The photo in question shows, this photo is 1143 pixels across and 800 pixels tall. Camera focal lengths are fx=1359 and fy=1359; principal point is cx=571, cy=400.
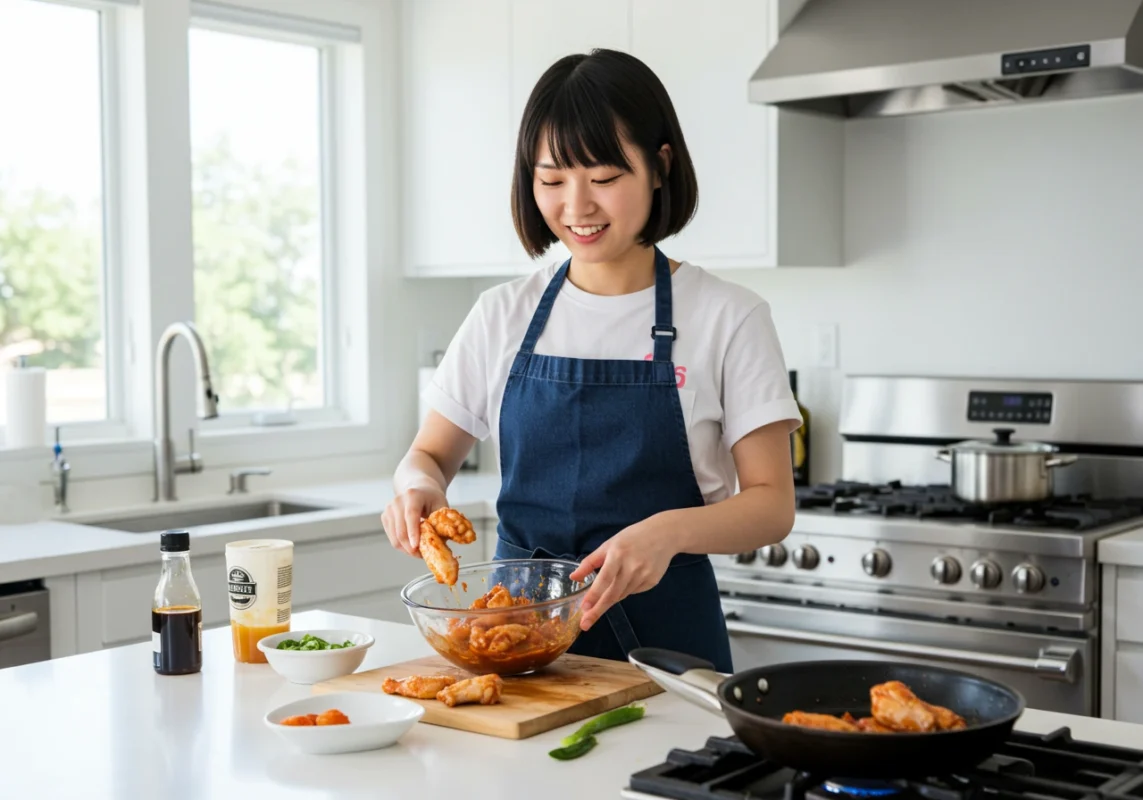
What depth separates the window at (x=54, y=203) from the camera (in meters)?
3.38

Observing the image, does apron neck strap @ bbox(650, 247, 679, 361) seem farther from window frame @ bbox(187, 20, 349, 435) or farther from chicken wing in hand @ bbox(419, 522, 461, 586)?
window frame @ bbox(187, 20, 349, 435)

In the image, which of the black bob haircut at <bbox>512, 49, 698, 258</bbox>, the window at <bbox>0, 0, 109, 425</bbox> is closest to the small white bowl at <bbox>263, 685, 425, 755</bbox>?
the black bob haircut at <bbox>512, 49, 698, 258</bbox>

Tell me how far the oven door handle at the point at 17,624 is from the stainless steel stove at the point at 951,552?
1495 millimetres

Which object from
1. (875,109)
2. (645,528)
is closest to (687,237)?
(875,109)

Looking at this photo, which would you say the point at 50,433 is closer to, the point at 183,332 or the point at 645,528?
the point at 183,332

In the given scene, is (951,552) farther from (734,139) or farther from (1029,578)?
(734,139)

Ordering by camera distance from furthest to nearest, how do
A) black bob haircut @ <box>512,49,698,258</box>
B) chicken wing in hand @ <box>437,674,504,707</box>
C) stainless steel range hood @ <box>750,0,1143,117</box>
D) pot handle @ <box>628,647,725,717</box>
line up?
stainless steel range hood @ <box>750,0,1143,117</box>
black bob haircut @ <box>512,49,698,258</box>
chicken wing in hand @ <box>437,674,504,707</box>
pot handle @ <box>628,647,725,717</box>

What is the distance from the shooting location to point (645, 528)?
5.21 feet

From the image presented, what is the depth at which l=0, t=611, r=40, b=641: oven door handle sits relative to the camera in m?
2.57

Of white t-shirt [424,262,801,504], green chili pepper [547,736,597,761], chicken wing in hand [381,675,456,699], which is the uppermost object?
white t-shirt [424,262,801,504]

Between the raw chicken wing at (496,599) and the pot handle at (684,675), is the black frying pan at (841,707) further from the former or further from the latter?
the raw chicken wing at (496,599)

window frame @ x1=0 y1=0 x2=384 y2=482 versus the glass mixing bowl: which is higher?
window frame @ x1=0 y1=0 x2=384 y2=482

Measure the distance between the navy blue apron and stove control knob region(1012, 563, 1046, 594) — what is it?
1.05 metres

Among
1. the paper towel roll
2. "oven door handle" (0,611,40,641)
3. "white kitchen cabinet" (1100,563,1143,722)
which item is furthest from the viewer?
the paper towel roll
